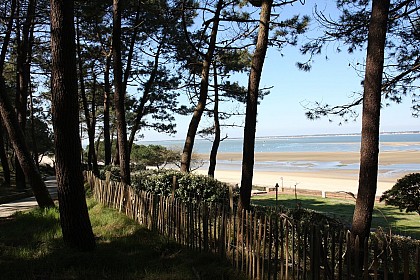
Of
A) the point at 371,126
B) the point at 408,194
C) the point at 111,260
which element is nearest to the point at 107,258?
the point at 111,260

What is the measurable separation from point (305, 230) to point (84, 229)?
402cm

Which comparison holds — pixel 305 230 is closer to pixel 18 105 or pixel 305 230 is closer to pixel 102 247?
pixel 102 247

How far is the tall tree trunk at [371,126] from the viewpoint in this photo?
5699 mm

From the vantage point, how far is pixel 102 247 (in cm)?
670

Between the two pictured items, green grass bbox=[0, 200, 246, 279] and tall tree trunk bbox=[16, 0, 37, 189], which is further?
tall tree trunk bbox=[16, 0, 37, 189]

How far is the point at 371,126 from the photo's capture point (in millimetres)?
5750

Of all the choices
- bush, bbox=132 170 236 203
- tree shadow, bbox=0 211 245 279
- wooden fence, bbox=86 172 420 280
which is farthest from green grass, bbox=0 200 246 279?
bush, bbox=132 170 236 203

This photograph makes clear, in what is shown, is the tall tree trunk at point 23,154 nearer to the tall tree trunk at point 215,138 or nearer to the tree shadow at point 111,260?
the tree shadow at point 111,260

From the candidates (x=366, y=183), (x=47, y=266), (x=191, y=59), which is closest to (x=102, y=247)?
(x=47, y=266)

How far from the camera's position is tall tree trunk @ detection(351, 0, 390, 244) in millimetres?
5699

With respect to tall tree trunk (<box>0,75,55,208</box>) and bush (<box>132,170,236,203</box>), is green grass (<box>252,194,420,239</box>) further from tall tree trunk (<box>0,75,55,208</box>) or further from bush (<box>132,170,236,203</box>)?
tall tree trunk (<box>0,75,55,208</box>)

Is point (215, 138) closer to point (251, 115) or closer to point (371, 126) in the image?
point (251, 115)

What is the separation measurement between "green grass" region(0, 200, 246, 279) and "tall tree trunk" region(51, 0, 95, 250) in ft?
1.55

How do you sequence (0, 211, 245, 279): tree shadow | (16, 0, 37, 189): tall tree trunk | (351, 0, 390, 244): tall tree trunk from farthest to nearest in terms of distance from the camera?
1. (16, 0, 37, 189): tall tree trunk
2. (351, 0, 390, 244): tall tree trunk
3. (0, 211, 245, 279): tree shadow
